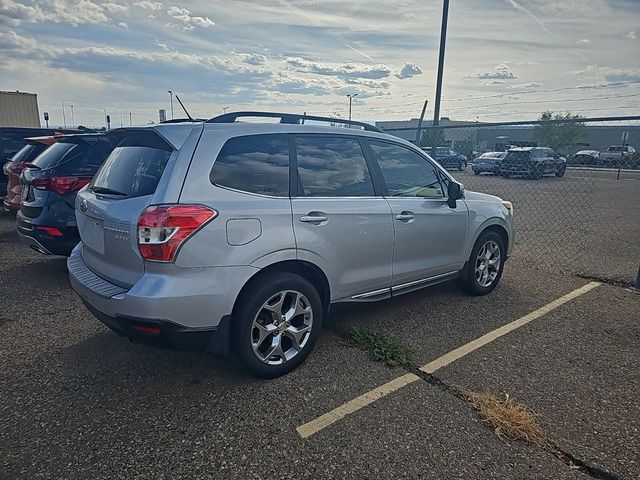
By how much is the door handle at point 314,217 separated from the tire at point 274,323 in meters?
0.42

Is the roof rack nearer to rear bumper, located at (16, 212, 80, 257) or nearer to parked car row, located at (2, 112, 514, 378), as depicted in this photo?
parked car row, located at (2, 112, 514, 378)

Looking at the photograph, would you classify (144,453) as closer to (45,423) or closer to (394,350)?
(45,423)

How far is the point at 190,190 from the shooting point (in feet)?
8.82

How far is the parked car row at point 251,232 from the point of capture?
8.66 ft

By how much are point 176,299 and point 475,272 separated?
3402 mm

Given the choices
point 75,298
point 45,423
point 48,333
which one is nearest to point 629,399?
point 45,423

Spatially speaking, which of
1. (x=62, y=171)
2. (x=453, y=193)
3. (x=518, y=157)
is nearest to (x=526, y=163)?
(x=518, y=157)

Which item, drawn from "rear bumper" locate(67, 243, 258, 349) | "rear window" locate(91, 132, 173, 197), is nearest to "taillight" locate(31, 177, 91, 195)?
"rear window" locate(91, 132, 173, 197)

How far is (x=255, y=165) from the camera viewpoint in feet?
9.90

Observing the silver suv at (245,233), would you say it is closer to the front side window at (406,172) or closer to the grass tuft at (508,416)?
the front side window at (406,172)

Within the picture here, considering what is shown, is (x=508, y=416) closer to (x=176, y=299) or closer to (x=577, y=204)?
(x=176, y=299)

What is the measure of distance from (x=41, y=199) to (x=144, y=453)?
3.80 meters

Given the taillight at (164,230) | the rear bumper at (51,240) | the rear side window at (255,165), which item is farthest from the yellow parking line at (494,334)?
the rear bumper at (51,240)

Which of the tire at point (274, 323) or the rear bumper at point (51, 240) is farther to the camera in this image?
the rear bumper at point (51, 240)
